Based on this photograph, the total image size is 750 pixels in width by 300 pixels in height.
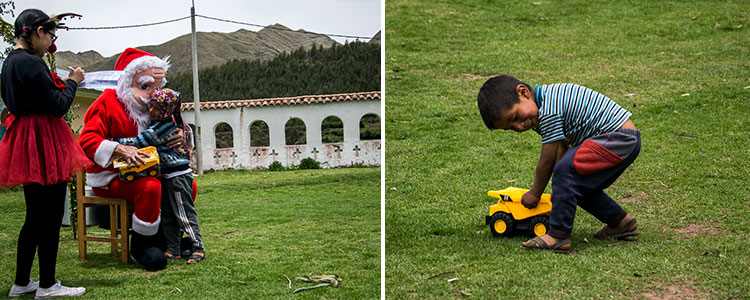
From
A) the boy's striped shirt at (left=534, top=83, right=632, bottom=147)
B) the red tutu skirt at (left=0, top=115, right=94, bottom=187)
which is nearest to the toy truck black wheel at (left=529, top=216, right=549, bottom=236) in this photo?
the boy's striped shirt at (left=534, top=83, right=632, bottom=147)

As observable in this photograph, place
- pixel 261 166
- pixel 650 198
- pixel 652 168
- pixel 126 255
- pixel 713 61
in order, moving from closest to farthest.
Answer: pixel 126 255 → pixel 650 198 → pixel 652 168 → pixel 713 61 → pixel 261 166

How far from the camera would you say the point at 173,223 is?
3674 mm

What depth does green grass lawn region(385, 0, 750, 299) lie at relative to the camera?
2654 mm

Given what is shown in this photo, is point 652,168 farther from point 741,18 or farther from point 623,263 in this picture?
point 741,18

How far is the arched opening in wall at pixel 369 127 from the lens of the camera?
13852 mm

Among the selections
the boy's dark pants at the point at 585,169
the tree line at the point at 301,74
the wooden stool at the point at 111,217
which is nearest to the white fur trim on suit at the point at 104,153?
the wooden stool at the point at 111,217

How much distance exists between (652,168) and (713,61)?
4242 millimetres

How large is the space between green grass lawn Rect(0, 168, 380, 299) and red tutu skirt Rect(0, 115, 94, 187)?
57cm

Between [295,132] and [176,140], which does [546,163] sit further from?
[295,132]

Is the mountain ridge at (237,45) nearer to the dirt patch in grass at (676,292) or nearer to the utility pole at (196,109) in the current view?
the utility pole at (196,109)

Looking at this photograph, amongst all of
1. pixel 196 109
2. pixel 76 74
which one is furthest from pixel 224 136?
pixel 76 74

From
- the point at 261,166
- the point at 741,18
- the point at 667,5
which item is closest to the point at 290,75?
the point at 261,166

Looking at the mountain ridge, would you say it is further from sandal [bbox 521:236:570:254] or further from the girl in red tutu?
sandal [bbox 521:236:570:254]

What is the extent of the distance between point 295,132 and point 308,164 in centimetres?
95
